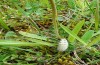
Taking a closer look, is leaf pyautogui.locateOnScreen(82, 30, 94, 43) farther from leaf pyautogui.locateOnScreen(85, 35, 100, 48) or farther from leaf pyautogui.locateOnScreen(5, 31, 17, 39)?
leaf pyautogui.locateOnScreen(5, 31, 17, 39)

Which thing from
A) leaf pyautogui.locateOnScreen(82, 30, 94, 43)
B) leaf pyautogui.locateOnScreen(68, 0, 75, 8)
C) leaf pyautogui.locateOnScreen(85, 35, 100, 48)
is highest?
leaf pyautogui.locateOnScreen(68, 0, 75, 8)

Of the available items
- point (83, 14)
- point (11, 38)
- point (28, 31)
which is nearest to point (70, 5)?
point (83, 14)

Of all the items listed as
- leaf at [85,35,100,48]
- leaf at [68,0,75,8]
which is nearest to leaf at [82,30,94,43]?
leaf at [85,35,100,48]

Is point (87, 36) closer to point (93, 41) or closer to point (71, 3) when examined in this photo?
point (93, 41)

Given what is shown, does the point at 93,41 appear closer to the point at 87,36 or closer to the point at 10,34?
the point at 87,36

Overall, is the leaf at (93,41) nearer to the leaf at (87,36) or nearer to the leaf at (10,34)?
the leaf at (87,36)

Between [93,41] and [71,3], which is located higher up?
[71,3]

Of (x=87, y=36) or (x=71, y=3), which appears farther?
(x=71, y=3)

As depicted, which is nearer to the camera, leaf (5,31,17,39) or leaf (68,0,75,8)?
leaf (5,31,17,39)

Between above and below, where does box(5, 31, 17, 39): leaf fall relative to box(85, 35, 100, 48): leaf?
above

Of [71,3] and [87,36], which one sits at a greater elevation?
[71,3]

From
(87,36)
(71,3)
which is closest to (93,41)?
(87,36)

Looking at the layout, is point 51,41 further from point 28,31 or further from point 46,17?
point 46,17

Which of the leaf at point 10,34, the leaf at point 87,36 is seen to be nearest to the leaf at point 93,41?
the leaf at point 87,36
